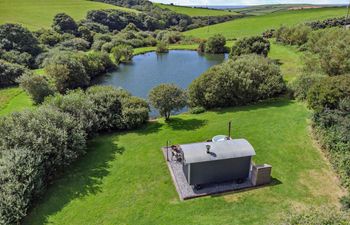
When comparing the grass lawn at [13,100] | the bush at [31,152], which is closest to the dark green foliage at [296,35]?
the grass lawn at [13,100]

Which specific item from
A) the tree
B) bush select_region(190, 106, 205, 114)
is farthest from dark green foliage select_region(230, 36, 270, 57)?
the tree

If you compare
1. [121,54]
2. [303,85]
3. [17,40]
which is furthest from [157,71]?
[303,85]

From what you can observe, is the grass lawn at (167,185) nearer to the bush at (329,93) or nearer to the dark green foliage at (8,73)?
the bush at (329,93)

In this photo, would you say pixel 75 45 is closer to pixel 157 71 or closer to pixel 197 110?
pixel 157 71

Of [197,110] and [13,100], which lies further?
[13,100]

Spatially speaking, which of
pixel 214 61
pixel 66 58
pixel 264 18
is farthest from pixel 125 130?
pixel 264 18

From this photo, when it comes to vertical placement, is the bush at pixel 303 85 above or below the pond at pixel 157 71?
above
